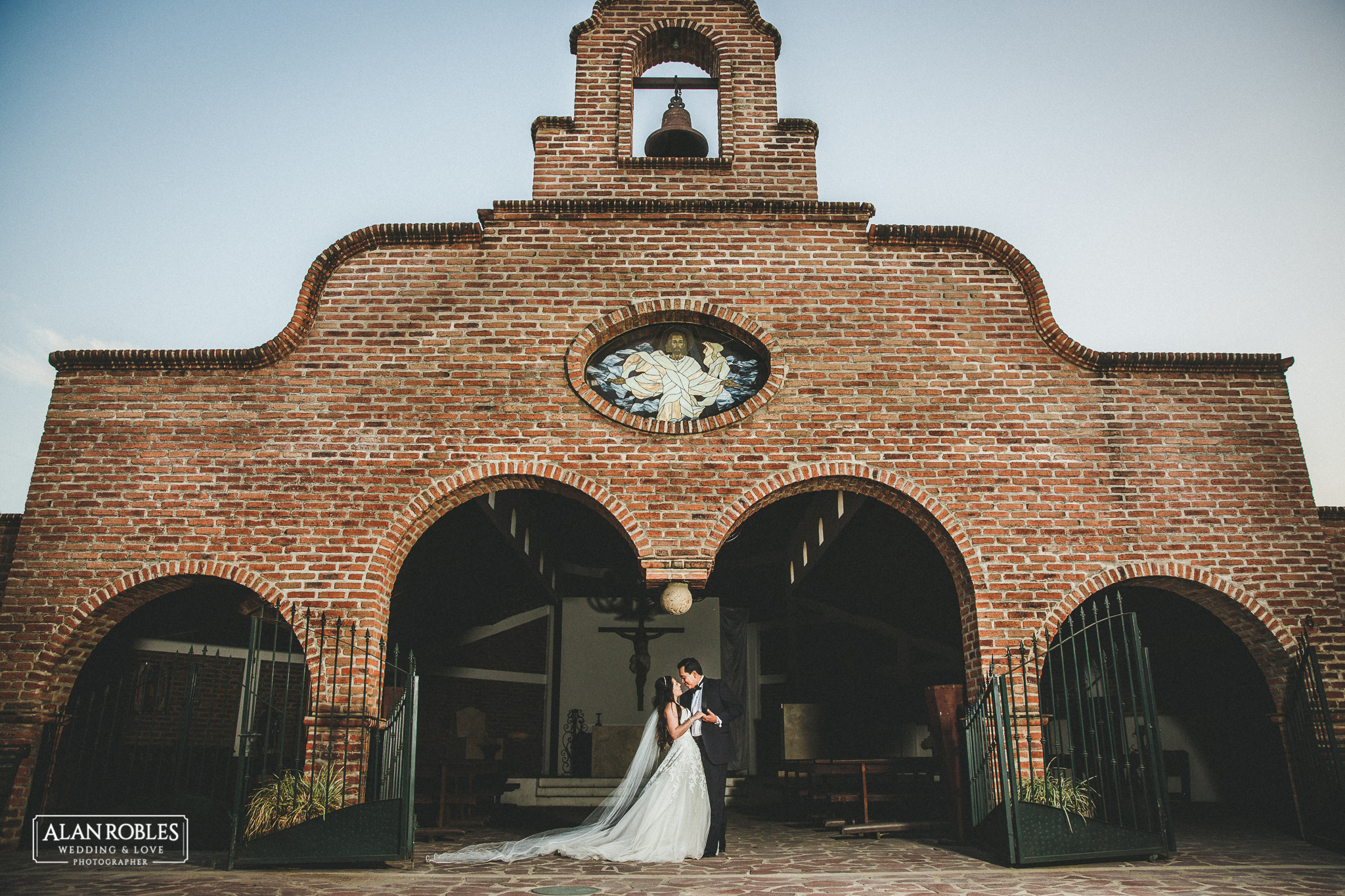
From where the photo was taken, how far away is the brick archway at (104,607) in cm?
730

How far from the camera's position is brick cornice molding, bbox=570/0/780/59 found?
9.48 meters

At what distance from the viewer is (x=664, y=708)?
7113mm

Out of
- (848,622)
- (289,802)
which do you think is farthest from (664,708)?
(848,622)

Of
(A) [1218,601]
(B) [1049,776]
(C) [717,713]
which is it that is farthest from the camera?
(A) [1218,601]

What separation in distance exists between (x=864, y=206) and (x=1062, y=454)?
9.93 feet

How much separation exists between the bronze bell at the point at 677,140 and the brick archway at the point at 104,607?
580 centimetres

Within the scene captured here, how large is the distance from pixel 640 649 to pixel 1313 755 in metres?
10.8

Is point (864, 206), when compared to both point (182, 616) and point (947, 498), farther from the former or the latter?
point (182, 616)

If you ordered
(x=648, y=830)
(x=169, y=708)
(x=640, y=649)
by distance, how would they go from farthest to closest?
(x=640, y=649) → (x=169, y=708) → (x=648, y=830)

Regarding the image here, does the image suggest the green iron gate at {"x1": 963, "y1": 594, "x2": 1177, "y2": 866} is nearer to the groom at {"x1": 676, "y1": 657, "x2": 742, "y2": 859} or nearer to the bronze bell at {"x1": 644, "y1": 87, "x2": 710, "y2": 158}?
the groom at {"x1": 676, "y1": 657, "x2": 742, "y2": 859}

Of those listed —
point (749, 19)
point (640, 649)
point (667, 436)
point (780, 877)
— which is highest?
point (749, 19)

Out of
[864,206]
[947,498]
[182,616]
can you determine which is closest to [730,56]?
[864,206]

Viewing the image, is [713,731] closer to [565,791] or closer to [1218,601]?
[1218,601]

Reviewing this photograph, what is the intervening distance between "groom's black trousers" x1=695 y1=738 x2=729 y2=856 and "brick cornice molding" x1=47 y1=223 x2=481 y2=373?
522 centimetres
